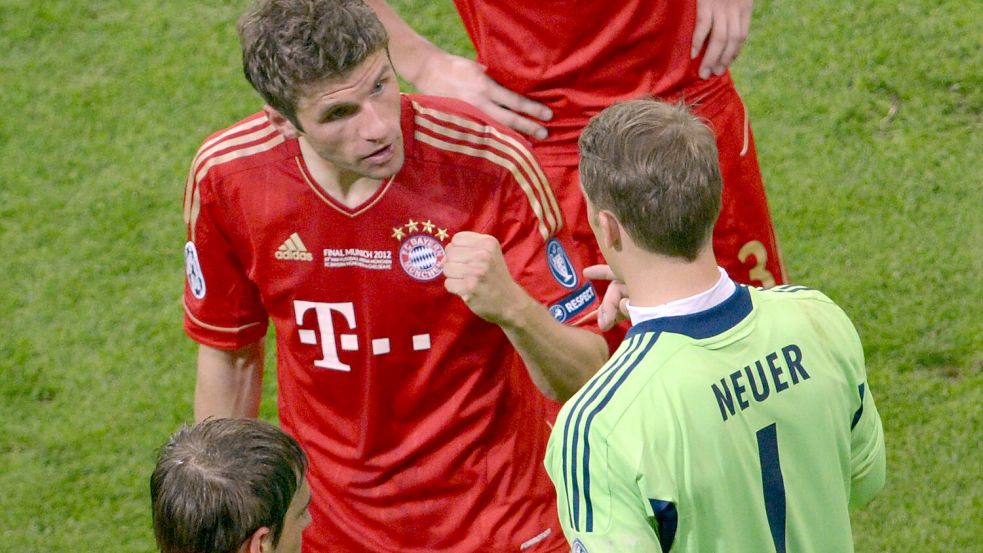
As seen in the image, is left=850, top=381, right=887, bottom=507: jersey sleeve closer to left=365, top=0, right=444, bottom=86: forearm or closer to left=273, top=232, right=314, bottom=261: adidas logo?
left=273, top=232, right=314, bottom=261: adidas logo

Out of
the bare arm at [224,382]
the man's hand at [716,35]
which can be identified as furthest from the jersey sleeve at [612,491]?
the man's hand at [716,35]

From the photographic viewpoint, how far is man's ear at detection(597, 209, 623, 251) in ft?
9.11

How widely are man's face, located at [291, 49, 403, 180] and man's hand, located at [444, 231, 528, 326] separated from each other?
0.26m

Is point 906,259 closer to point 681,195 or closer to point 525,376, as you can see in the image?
point 525,376

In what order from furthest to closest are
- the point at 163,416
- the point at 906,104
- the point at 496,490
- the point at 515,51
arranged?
the point at 906,104
the point at 163,416
the point at 515,51
the point at 496,490

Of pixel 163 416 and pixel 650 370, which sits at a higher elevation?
pixel 650 370

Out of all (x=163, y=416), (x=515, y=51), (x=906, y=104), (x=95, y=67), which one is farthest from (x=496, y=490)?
(x=95, y=67)

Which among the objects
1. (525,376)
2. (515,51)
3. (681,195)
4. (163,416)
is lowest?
(163,416)

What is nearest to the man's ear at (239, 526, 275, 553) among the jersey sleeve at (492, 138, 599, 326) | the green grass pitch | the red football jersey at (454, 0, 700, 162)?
the jersey sleeve at (492, 138, 599, 326)

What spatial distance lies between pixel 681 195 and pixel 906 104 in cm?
447

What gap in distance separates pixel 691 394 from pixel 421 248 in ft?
2.99

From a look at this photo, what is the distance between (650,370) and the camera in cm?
261

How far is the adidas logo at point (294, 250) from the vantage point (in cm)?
333

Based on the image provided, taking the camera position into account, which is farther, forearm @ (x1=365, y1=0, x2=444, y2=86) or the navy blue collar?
forearm @ (x1=365, y1=0, x2=444, y2=86)
